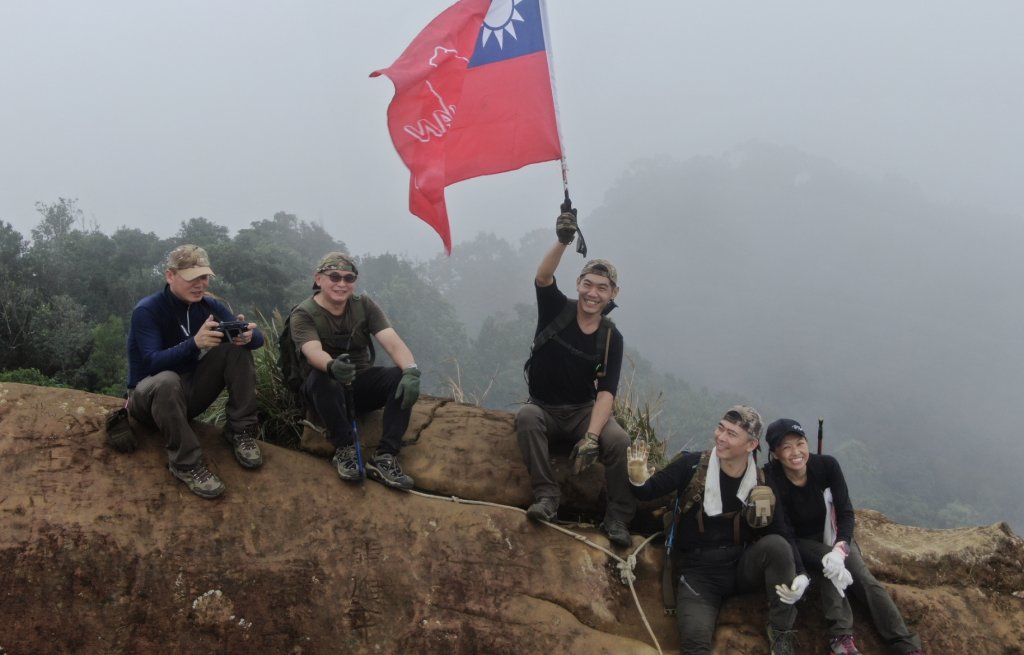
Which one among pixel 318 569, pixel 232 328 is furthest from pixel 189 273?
pixel 318 569

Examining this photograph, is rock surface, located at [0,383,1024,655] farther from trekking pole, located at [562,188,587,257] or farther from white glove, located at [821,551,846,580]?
trekking pole, located at [562,188,587,257]

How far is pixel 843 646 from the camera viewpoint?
3.60m

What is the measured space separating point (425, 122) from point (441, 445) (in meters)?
2.34

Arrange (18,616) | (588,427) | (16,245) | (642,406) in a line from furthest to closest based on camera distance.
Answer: (16,245), (642,406), (588,427), (18,616)

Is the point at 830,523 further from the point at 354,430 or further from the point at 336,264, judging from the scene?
the point at 336,264

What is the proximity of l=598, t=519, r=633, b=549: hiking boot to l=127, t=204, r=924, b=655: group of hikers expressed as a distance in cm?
2

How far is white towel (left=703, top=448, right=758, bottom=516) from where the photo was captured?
3752 mm

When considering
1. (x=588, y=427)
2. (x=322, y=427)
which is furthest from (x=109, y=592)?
(x=588, y=427)

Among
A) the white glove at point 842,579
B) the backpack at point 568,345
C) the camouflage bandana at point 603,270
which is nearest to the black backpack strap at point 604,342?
the backpack at point 568,345

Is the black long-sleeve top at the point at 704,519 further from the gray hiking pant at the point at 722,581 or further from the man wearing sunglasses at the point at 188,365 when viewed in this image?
the man wearing sunglasses at the point at 188,365

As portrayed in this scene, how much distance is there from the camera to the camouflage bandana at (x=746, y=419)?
3705 millimetres

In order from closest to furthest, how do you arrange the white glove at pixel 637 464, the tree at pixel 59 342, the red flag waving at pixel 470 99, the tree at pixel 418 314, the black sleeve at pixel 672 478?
the black sleeve at pixel 672 478 < the white glove at pixel 637 464 < the red flag waving at pixel 470 99 < the tree at pixel 59 342 < the tree at pixel 418 314

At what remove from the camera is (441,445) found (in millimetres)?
4688

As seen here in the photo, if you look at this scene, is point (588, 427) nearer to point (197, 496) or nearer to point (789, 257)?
point (197, 496)
